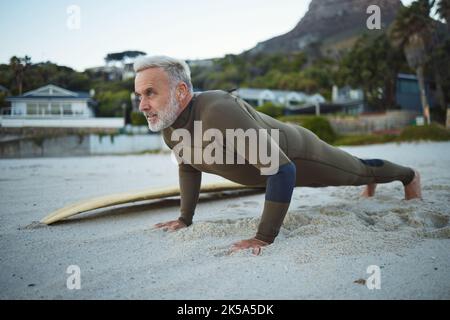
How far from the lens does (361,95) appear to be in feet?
97.5

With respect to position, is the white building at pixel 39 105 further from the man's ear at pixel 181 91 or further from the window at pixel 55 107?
the man's ear at pixel 181 91

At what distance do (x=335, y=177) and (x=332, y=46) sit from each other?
59.6 metres

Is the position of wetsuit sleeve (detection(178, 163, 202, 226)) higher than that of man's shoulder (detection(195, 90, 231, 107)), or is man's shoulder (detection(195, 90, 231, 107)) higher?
man's shoulder (detection(195, 90, 231, 107))

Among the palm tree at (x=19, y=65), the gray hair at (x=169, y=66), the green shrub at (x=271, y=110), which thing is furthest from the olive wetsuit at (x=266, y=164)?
the green shrub at (x=271, y=110)

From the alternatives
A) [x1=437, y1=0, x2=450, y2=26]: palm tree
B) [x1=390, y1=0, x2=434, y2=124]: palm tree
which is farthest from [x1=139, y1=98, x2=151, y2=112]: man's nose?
[x1=390, y1=0, x2=434, y2=124]: palm tree

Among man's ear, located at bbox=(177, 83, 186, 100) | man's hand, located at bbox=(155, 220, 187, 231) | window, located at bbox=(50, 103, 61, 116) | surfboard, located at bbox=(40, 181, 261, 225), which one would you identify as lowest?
man's hand, located at bbox=(155, 220, 187, 231)

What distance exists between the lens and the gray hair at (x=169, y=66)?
172cm

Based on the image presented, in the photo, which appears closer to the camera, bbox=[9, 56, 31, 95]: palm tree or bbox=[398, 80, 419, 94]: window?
bbox=[9, 56, 31, 95]: palm tree

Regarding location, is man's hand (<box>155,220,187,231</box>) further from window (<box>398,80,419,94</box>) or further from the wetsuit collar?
window (<box>398,80,419,94</box>)

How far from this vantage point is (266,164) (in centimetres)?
159

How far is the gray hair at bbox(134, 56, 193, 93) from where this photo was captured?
1725mm

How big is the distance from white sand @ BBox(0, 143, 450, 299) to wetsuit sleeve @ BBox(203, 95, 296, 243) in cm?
→ 13
